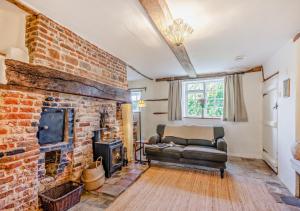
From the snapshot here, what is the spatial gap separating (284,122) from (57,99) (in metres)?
3.69

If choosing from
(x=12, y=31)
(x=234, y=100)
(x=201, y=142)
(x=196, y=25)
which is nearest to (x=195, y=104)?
(x=234, y=100)

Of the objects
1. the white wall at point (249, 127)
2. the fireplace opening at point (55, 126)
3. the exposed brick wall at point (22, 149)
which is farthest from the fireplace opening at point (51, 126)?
the white wall at point (249, 127)

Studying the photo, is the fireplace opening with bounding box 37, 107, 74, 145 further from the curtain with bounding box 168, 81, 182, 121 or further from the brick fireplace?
the curtain with bounding box 168, 81, 182, 121

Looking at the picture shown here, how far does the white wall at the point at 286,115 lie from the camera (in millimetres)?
2479

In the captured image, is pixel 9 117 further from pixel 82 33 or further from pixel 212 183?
pixel 212 183

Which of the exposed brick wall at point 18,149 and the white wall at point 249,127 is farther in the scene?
the white wall at point 249,127

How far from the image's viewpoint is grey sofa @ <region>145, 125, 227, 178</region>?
3.09m

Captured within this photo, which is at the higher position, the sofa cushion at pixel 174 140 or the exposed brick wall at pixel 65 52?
the exposed brick wall at pixel 65 52

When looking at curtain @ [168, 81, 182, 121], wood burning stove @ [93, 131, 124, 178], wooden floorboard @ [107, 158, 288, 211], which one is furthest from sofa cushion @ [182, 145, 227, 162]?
curtain @ [168, 81, 182, 121]

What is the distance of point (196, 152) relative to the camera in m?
3.24

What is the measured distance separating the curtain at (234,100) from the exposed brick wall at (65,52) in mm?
3152

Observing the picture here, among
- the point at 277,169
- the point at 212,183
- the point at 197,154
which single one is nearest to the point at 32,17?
the point at 197,154

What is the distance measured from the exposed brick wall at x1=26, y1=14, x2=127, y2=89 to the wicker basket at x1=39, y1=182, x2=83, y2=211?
5.41ft

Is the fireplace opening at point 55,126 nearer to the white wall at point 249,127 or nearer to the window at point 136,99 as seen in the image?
the window at point 136,99
